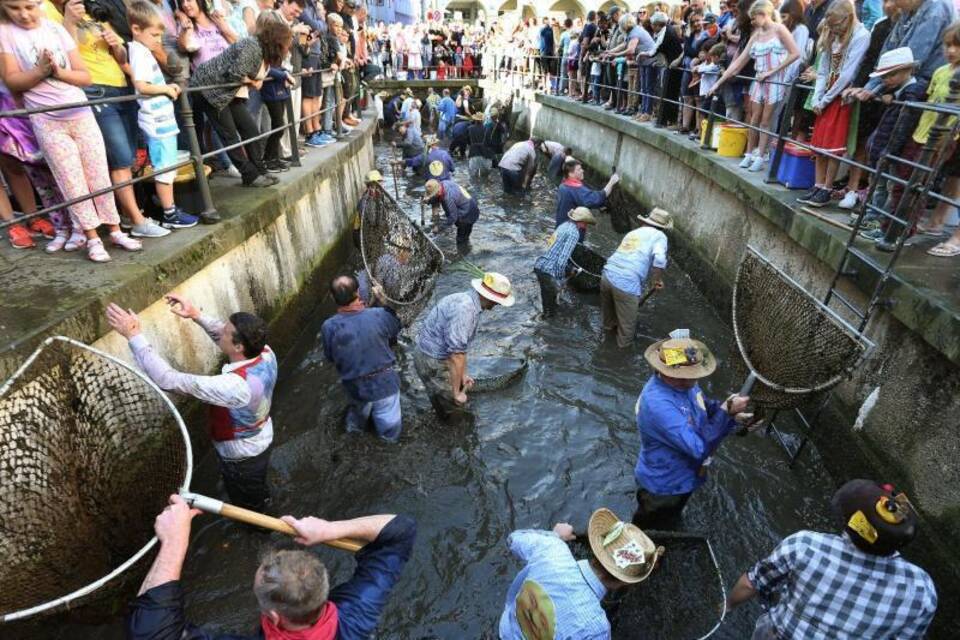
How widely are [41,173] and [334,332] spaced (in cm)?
270

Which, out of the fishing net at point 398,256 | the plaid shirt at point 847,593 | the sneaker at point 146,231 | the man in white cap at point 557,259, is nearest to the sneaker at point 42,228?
the sneaker at point 146,231

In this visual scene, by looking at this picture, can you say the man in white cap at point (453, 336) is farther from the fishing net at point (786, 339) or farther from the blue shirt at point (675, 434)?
the fishing net at point (786, 339)

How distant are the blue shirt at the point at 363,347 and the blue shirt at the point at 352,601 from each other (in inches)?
89.0

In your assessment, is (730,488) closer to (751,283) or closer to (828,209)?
(751,283)

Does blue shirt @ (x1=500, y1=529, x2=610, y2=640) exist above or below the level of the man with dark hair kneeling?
below

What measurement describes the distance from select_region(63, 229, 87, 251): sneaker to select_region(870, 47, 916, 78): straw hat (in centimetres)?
700

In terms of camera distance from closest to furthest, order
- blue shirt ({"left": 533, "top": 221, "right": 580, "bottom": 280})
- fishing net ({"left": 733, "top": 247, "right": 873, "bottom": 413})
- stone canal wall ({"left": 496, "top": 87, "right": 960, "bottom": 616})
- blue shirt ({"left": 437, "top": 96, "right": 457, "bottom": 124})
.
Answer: fishing net ({"left": 733, "top": 247, "right": 873, "bottom": 413}), stone canal wall ({"left": 496, "top": 87, "right": 960, "bottom": 616}), blue shirt ({"left": 533, "top": 221, "right": 580, "bottom": 280}), blue shirt ({"left": 437, "top": 96, "right": 457, "bottom": 124})

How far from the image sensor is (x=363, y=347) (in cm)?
457

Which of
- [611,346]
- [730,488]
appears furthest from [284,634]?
[611,346]

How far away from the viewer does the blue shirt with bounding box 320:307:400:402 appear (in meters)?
4.57

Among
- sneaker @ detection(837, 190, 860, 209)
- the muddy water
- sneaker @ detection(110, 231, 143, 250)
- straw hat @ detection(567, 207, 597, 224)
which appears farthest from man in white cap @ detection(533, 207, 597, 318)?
sneaker @ detection(110, 231, 143, 250)

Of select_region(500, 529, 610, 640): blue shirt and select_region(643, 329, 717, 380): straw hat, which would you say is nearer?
select_region(500, 529, 610, 640): blue shirt

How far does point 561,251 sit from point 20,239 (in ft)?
19.2

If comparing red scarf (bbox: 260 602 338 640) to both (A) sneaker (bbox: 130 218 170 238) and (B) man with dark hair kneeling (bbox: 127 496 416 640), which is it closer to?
(B) man with dark hair kneeling (bbox: 127 496 416 640)
